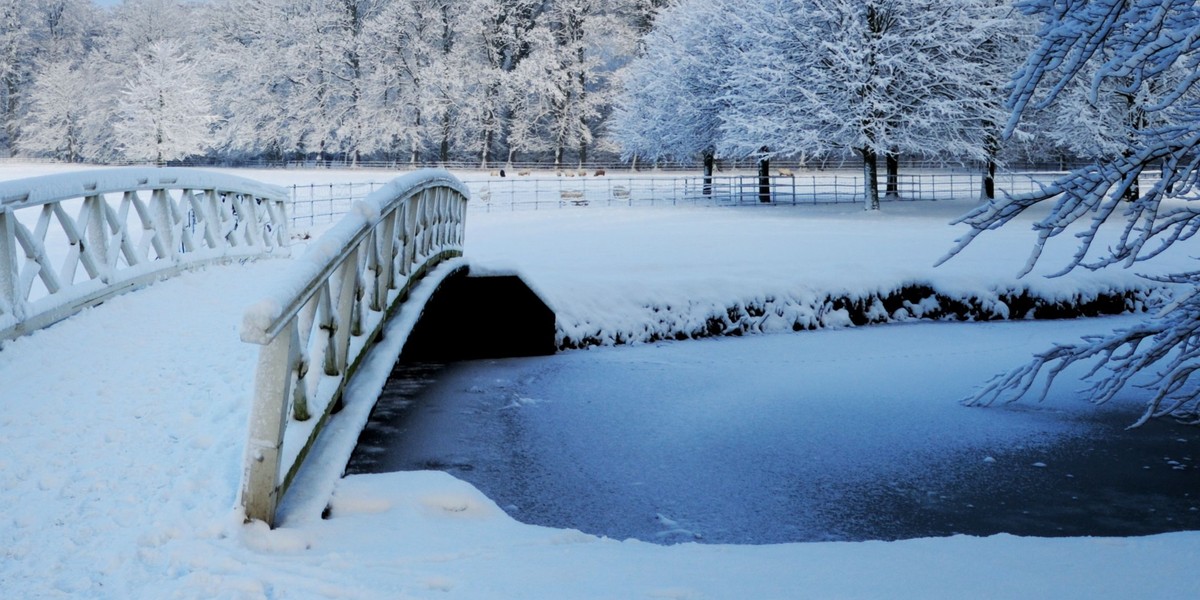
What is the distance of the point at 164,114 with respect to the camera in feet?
191

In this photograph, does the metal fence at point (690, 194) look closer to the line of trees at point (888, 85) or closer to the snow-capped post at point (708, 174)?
the snow-capped post at point (708, 174)

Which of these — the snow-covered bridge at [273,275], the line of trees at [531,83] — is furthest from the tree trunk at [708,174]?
the snow-covered bridge at [273,275]

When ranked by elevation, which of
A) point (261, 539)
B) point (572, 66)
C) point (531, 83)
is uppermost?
point (572, 66)

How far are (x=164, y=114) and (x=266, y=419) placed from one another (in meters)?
58.3

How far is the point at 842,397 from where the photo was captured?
10.8 m

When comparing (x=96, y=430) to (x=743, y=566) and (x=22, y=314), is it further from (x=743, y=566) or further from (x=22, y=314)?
(x=743, y=566)

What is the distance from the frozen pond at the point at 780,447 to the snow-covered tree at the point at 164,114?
5058 cm

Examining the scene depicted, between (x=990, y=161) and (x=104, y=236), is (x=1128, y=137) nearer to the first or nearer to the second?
(x=104, y=236)

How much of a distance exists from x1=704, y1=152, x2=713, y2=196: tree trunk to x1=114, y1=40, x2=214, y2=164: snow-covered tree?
3047 centimetres

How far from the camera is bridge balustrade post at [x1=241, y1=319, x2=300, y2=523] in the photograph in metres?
4.66

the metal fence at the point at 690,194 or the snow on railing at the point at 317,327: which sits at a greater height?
the metal fence at the point at 690,194

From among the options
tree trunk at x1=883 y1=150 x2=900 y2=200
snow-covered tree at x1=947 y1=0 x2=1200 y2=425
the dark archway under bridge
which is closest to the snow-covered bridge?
the dark archway under bridge

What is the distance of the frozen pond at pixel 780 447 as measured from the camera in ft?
23.7

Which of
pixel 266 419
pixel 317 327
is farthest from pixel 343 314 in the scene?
pixel 266 419
